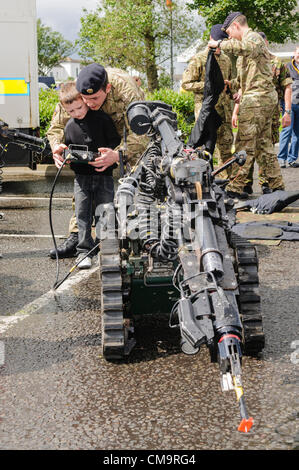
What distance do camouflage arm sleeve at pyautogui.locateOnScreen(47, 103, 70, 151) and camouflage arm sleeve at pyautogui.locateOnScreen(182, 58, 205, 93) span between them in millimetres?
3571

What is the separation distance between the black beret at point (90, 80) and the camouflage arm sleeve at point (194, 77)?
416cm

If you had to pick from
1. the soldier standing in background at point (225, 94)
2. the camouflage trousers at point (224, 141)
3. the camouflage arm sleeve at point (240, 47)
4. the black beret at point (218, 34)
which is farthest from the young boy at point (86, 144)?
the camouflage trousers at point (224, 141)

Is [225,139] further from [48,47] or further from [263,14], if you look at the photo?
[48,47]

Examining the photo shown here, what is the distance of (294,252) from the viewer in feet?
22.2

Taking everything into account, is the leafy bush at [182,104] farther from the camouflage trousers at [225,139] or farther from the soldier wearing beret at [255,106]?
the soldier wearing beret at [255,106]

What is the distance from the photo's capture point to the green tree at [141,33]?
41.3 metres

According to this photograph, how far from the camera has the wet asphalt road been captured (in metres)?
3.02

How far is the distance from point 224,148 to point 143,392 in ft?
20.6

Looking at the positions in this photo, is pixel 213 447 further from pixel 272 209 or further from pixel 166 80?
pixel 166 80

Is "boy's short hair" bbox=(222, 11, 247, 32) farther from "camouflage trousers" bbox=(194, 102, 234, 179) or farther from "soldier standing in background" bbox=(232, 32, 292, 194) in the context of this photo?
"soldier standing in background" bbox=(232, 32, 292, 194)

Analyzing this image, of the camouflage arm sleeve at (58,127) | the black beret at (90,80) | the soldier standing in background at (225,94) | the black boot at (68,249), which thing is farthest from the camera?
the soldier standing in background at (225,94)

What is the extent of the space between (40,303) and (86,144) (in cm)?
166

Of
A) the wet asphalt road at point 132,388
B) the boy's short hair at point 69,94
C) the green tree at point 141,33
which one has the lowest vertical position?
the wet asphalt road at point 132,388

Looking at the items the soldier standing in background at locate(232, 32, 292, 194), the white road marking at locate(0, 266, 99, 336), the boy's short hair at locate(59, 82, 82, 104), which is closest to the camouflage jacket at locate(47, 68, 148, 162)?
the boy's short hair at locate(59, 82, 82, 104)
